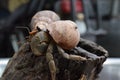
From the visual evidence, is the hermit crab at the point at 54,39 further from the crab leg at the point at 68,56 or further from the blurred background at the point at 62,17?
the blurred background at the point at 62,17

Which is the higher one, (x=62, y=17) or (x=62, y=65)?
(x=62, y=65)

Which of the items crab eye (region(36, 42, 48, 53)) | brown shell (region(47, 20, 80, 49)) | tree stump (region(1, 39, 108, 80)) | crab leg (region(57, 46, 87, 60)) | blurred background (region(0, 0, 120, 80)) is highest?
brown shell (region(47, 20, 80, 49))

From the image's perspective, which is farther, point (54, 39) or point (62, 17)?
point (62, 17)

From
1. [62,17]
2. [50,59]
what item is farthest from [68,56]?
[62,17]

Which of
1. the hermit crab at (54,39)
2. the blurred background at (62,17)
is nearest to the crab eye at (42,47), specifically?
the hermit crab at (54,39)

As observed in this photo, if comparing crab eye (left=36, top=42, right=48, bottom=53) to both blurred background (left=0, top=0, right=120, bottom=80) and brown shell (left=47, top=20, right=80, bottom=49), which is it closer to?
brown shell (left=47, top=20, right=80, bottom=49)

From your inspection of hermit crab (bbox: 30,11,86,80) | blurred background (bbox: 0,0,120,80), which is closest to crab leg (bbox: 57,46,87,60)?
hermit crab (bbox: 30,11,86,80)

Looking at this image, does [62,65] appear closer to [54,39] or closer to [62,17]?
[54,39]
